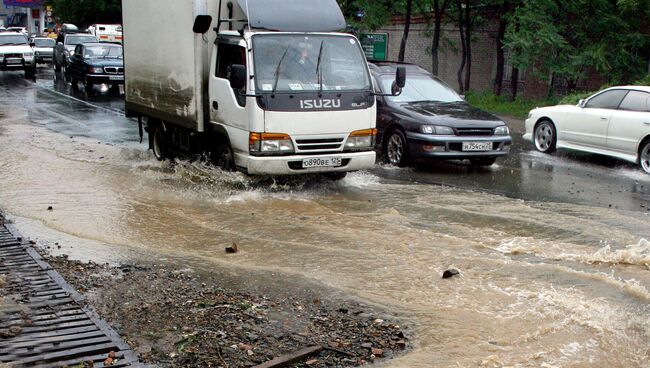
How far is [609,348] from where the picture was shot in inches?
210

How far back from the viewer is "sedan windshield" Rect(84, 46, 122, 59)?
28094mm

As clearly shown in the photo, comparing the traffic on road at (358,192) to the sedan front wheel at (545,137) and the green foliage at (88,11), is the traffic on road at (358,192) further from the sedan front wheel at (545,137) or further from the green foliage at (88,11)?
the green foliage at (88,11)

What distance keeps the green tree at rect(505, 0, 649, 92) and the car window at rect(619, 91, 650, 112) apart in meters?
6.69

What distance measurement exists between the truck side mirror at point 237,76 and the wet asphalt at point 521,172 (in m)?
3.13

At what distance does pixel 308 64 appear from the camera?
10117 millimetres

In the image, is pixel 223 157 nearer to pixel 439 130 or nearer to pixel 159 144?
pixel 159 144

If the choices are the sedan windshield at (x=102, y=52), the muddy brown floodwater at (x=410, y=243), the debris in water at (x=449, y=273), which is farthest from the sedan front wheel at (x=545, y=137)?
the sedan windshield at (x=102, y=52)

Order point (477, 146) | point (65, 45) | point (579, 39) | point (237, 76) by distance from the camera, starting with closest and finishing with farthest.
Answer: point (237, 76) → point (477, 146) → point (579, 39) → point (65, 45)

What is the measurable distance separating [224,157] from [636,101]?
7258 millimetres

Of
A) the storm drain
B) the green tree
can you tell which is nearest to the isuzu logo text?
the storm drain

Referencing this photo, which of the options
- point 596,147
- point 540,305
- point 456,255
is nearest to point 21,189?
point 456,255

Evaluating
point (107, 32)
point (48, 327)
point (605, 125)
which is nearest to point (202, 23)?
point (48, 327)

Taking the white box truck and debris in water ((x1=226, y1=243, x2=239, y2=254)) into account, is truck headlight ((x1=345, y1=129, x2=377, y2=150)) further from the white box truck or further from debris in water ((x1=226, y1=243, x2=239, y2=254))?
debris in water ((x1=226, y1=243, x2=239, y2=254))

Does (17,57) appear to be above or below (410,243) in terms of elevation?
above
